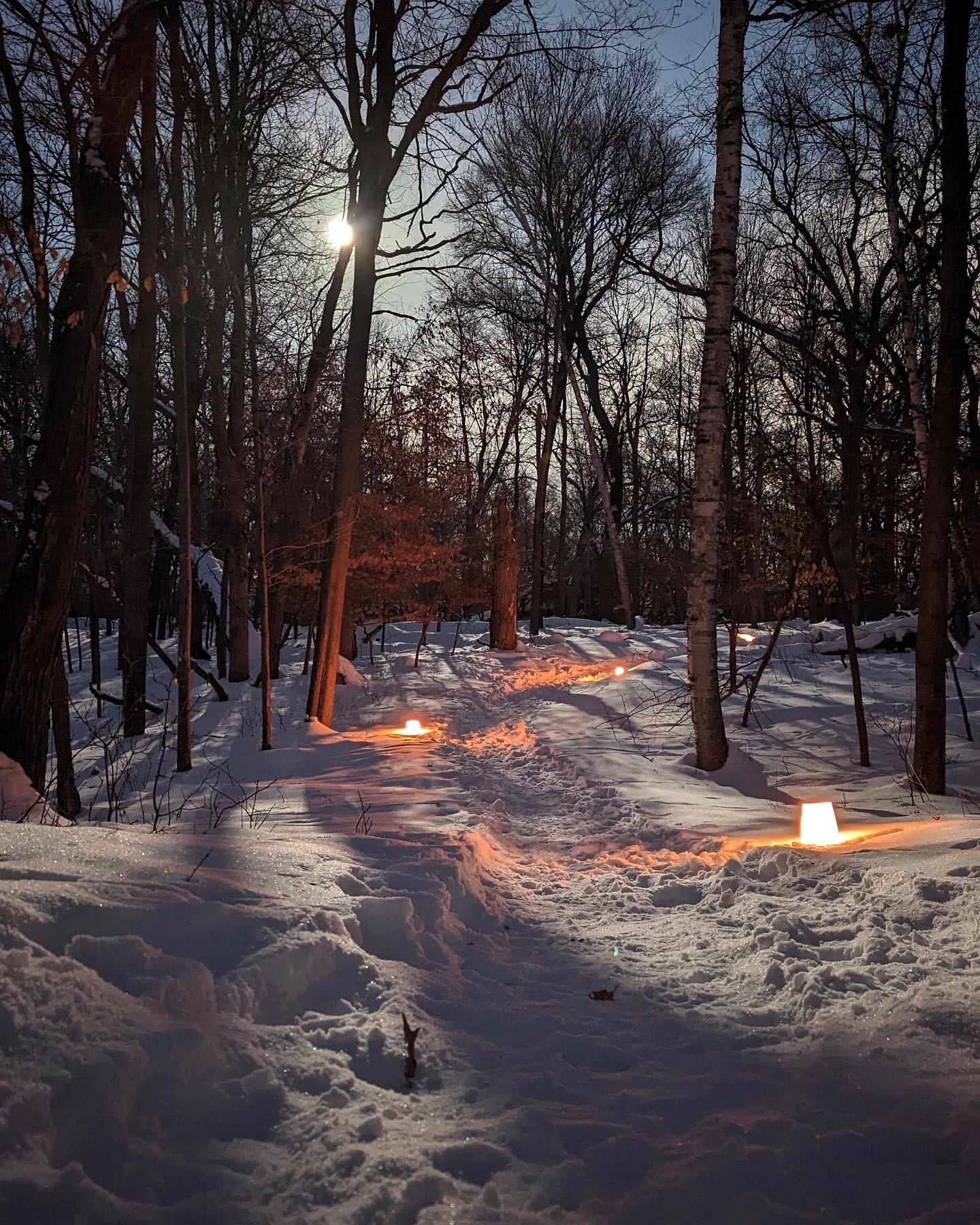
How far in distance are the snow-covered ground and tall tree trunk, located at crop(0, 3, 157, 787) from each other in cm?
119

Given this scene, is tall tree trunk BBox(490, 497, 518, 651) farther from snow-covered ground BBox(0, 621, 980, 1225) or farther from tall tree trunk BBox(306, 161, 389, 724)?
snow-covered ground BBox(0, 621, 980, 1225)

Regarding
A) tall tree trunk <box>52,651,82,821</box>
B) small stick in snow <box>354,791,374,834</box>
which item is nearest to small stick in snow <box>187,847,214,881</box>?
small stick in snow <box>354,791,374,834</box>

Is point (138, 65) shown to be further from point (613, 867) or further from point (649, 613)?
point (649, 613)

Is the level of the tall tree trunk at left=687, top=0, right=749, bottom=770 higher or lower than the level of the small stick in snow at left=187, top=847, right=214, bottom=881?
higher

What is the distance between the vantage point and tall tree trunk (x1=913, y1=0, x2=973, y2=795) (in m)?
6.59

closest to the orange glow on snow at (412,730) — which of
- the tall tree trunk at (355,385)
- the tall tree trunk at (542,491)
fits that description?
the tall tree trunk at (355,385)

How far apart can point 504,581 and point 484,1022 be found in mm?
15713

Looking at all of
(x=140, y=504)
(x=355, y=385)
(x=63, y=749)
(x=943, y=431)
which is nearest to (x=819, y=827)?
(x=943, y=431)

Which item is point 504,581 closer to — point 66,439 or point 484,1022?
point 66,439

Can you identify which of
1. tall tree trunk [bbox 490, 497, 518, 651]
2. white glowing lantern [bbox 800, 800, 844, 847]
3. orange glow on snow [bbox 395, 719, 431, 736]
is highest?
tall tree trunk [bbox 490, 497, 518, 651]

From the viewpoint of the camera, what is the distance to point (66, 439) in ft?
18.7

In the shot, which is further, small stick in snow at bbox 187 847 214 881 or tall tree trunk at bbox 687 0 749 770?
tall tree trunk at bbox 687 0 749 770

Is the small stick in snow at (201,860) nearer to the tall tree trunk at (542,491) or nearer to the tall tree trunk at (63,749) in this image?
the tall tree trunk at (63,749)

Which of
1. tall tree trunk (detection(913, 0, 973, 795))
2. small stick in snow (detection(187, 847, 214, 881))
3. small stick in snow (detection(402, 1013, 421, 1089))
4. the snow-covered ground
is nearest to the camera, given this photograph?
the snow-covered ground
